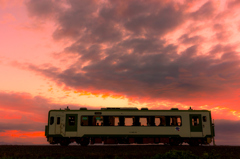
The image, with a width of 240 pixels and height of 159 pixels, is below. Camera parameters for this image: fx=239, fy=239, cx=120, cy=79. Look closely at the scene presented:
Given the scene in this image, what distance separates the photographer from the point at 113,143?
26641 mm

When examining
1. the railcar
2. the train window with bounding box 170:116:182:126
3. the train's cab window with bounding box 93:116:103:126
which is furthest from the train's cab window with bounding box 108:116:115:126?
the train window with bounding box 170:116:182:126

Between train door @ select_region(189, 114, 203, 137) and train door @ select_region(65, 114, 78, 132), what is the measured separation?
1310 centimetres

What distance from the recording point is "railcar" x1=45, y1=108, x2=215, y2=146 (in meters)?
26.5

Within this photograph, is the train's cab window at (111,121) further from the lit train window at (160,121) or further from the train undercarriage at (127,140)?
the lit train window at (160,121)

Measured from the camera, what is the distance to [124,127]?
2653 centimetres

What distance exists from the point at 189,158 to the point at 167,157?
1.27 m

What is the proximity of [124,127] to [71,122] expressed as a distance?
19.7 feet

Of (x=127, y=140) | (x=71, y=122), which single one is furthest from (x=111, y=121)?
(x=71, y=122)

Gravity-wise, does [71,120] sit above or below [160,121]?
above

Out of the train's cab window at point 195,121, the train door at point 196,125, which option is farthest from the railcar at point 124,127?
the train's cab window at point 195,121

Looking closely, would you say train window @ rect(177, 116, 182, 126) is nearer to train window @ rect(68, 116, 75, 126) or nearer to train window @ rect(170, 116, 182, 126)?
train window @ rect(170, 116, 182, 126)

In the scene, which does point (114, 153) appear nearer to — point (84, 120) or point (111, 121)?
point (111, 121)

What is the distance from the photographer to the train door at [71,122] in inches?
1053

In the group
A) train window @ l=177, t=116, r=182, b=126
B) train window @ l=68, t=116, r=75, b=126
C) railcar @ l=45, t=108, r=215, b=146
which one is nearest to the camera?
railcar @ l=45, t=108, r=215, b=146
